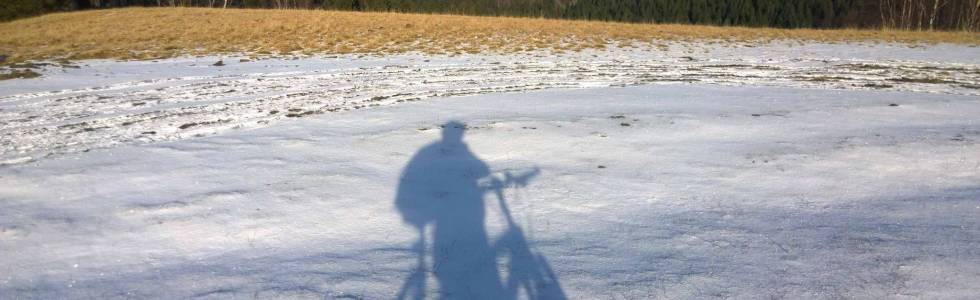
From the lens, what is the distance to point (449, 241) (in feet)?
15.8

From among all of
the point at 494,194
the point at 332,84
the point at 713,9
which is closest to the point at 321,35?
the point at 332,84

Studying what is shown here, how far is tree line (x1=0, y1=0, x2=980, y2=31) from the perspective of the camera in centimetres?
4459

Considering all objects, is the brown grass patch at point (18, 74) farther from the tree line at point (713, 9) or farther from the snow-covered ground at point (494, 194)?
the tree line at point (713, 9)

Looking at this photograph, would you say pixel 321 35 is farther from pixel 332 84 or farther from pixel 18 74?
pixel 332 84

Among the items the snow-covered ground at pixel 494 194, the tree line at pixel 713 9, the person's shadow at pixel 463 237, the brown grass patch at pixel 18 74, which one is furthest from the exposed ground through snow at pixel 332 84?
the tree line at pixel 713 9

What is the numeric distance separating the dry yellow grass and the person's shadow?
47.2 ft

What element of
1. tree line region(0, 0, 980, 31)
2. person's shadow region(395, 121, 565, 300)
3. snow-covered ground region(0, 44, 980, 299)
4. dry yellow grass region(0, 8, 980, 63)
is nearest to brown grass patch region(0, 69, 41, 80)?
snow-covered ground region(0, 44, 980, 299)

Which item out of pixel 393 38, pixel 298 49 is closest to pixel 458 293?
pixel 298 49

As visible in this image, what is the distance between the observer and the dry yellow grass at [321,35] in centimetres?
2130

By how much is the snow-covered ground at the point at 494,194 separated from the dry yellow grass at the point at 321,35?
10.3 m

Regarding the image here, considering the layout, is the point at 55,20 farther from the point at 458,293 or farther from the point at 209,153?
the point at 458,293

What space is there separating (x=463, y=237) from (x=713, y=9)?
65.0 meters

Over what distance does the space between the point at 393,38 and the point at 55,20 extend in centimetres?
1994

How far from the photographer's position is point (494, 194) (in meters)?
5.90
